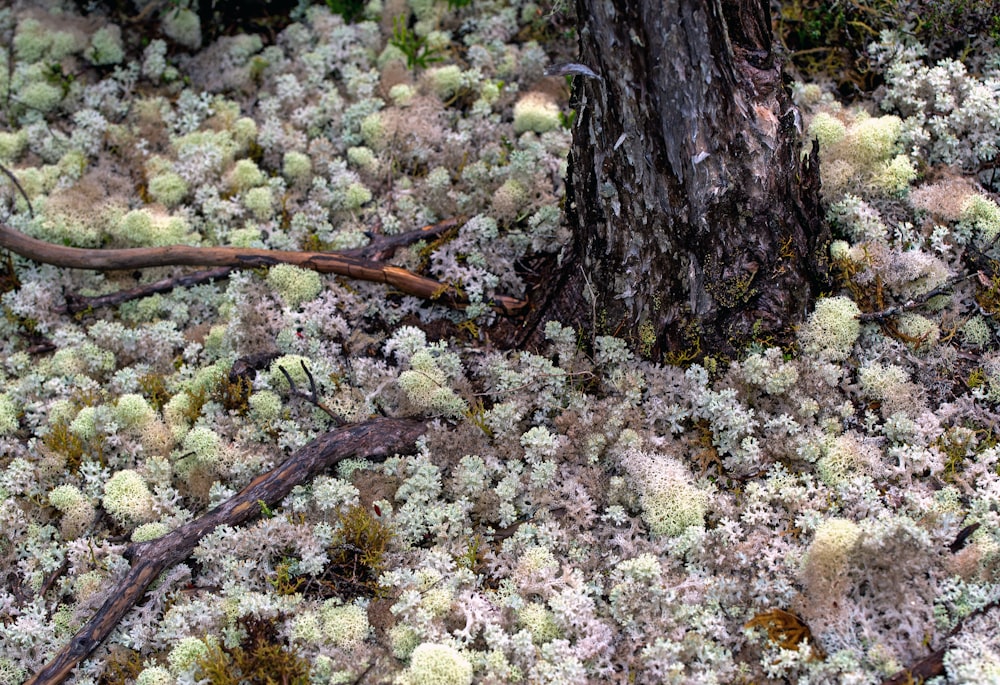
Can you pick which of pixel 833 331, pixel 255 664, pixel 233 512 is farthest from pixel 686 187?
pixel 255 664

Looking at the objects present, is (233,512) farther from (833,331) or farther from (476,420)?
(833,331)

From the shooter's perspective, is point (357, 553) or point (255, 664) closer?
point (255, 664)

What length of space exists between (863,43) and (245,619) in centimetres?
443

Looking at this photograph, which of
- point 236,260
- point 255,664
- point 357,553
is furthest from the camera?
point 236,260

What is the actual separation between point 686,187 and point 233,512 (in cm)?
241

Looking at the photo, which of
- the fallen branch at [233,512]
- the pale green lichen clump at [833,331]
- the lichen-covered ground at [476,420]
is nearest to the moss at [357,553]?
the lichen-covered ground at [476,420]

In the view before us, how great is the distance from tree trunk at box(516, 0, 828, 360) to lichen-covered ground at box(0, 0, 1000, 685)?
0.67 feet

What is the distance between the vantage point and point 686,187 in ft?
12.3

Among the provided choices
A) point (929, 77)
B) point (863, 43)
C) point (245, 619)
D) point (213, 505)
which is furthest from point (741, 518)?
point (863, 43)

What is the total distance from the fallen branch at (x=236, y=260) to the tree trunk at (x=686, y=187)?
56cm

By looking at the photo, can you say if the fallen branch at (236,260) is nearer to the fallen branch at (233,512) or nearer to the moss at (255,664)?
the fallen branch at (233,512)

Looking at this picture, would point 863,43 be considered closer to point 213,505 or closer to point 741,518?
point 741,518

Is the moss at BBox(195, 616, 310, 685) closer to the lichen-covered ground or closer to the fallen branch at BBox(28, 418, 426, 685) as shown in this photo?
the lichen-covered ground

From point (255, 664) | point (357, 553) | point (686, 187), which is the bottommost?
point (255, 664)
